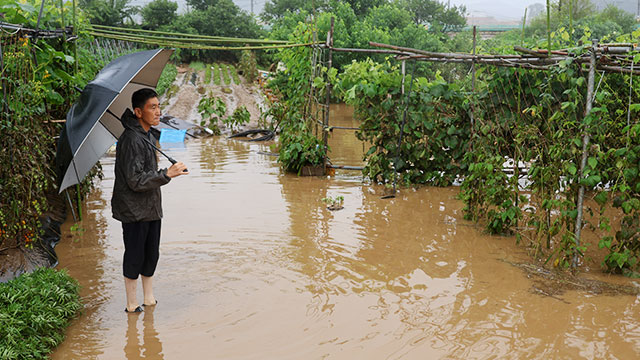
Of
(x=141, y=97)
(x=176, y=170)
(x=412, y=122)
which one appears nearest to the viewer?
(x=176, y=170)

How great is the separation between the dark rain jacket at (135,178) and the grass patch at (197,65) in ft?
90.0

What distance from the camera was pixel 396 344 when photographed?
416 centimetres

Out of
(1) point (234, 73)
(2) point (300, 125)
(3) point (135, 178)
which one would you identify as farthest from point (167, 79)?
(3) point (135, 178)

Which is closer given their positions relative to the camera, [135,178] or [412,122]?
[135,178]

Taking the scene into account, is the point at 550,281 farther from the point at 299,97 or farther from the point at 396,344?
the point at 299,97

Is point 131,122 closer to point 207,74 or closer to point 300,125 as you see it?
point 300,125

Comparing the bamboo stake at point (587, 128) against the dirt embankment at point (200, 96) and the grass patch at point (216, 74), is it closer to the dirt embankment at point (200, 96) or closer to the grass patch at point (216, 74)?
the dirt embankment at point (200, 96)

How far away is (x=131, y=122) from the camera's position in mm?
4453

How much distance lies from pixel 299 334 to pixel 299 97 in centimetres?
658

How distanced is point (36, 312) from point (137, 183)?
3.71 feet

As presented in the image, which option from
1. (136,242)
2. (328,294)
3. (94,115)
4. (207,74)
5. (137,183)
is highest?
(207,74)

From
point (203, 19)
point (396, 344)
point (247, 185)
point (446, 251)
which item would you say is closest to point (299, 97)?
point (247, 185)

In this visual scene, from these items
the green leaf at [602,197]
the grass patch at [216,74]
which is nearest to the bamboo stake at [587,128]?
the green leaf at [602,197]

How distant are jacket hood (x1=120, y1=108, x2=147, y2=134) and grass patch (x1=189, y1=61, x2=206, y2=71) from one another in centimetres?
2735
